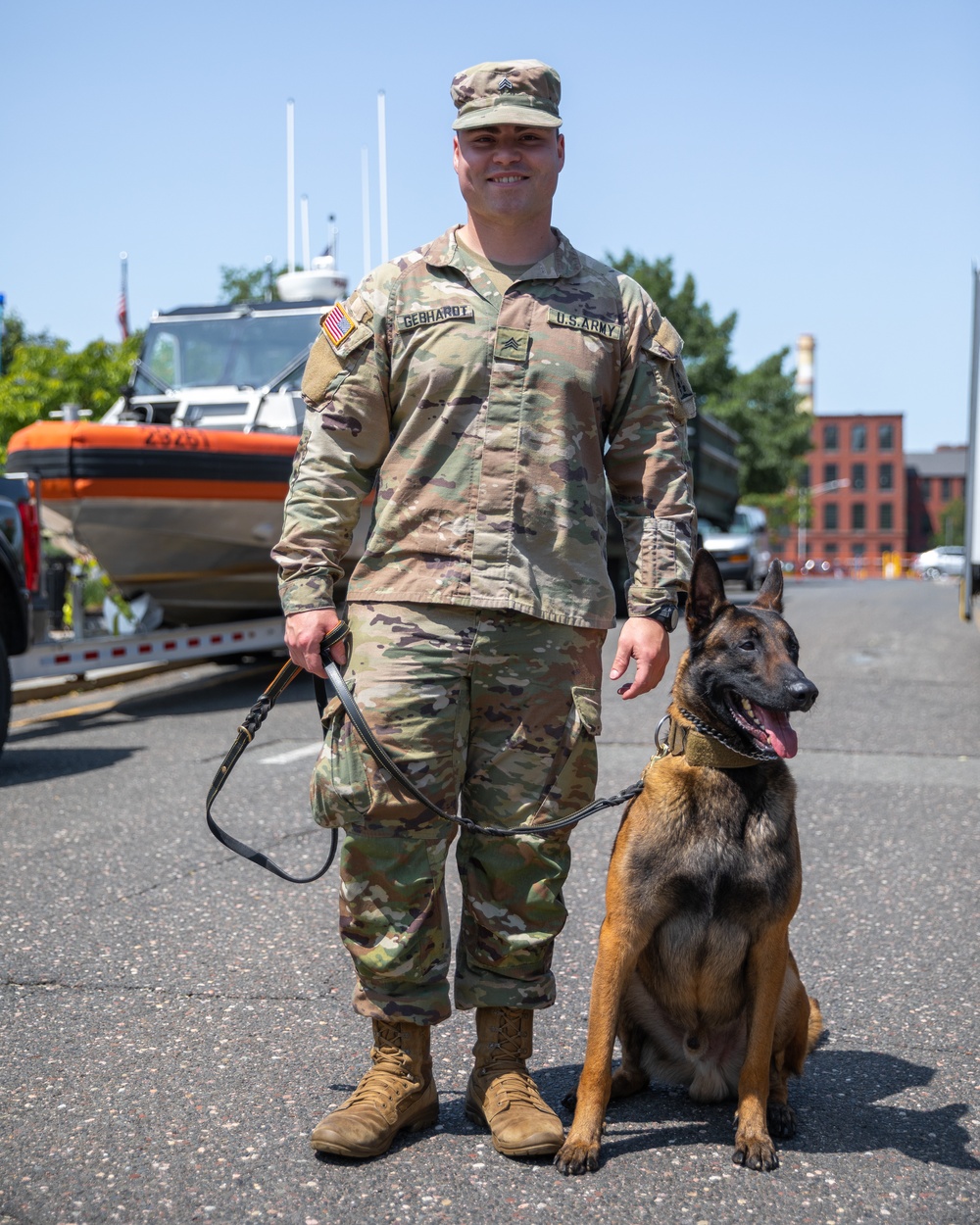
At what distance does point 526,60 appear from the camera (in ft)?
9.44

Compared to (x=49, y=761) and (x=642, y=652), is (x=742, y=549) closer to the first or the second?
(x=49, y=761)

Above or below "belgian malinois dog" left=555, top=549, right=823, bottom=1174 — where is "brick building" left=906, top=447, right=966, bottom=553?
→ above

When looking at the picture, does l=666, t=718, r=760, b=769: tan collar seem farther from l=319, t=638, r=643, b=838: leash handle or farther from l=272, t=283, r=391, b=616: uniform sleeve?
l=272, t=283, r=391, b=616: uniform sleeve

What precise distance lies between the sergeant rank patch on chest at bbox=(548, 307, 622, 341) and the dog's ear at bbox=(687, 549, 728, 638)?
53cm

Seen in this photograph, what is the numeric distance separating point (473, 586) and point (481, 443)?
0.32m

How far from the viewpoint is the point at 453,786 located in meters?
2.87

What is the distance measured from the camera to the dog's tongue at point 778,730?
2.73 metres

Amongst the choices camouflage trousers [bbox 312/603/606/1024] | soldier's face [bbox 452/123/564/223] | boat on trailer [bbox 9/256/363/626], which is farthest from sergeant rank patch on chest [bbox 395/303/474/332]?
boat on trailer [bbox 9/256/363/626]

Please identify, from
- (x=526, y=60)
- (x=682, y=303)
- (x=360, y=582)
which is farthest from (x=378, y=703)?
(x=682, y=303)

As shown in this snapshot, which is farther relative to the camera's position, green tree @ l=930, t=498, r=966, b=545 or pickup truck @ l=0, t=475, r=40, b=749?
green tree @ l=930, t=498, r=966, b=545

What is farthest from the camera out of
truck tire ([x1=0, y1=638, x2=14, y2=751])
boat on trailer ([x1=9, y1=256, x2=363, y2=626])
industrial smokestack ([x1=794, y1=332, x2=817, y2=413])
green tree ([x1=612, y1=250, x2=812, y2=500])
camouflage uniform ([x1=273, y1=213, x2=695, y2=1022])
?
industrial smokestack ([x1=794, y1=332, x2=817, y2=413])

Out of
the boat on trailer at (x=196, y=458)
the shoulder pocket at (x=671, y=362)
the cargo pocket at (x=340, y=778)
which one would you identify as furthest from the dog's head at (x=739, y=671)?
the boat on trailer at (x=196, y=458)

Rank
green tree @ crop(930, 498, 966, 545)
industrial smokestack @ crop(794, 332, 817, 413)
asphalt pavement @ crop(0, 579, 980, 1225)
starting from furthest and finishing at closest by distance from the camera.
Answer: green tree @ crop(930, 498, 966, 545)
industrial smokestack @ crop(794, 332, 817, 413)
asphalt pavement @ crop(0, 579, 980, 1225)

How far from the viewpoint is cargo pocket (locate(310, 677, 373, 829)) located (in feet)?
9.16
